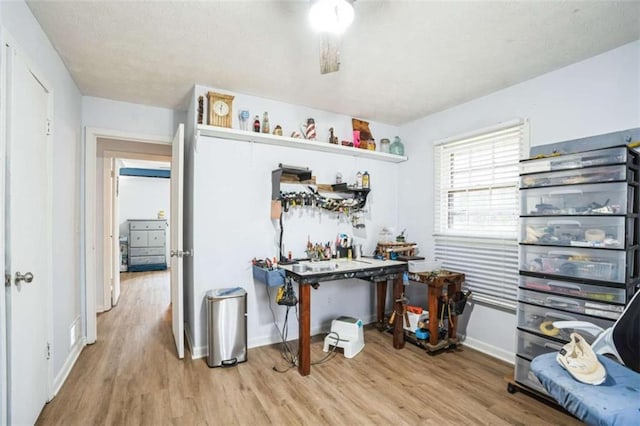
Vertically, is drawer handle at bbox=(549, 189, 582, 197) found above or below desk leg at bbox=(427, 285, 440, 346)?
above

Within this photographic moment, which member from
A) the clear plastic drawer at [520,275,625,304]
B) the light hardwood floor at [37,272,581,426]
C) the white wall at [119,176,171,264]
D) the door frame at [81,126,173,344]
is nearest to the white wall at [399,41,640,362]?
the light hardwood floor at [37,272,581,426]

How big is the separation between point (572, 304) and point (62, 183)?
395 cm

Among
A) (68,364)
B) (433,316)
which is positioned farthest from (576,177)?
(68,364)

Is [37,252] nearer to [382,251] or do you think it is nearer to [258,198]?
[258,198]

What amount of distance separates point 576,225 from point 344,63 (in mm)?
2077

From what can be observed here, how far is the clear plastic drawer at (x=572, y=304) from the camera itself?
6.36 feet

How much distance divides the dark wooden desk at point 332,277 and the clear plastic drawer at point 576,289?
111 centimetres

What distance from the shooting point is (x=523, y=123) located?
2744mm

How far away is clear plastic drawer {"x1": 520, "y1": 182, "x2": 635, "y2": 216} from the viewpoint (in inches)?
77.0

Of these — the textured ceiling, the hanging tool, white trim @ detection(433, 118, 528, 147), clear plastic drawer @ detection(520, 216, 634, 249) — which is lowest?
the hanging tool

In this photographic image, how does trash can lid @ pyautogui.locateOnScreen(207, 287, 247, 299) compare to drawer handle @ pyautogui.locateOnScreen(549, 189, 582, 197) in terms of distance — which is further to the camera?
trash can lid @ pyautogui.locateOnScreen(207, 287, 247, 299)

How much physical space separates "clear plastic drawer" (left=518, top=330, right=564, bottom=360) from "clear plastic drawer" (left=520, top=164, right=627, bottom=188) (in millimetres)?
1130

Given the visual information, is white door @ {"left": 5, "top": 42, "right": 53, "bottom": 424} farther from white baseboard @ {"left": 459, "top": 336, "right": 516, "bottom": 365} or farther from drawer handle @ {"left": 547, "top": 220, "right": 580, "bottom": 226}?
white baseboard @ {"left": 459, "top": 336, "right": 516, "bottom": 365}

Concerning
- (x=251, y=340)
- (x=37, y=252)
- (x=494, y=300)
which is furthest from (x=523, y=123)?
(x=37, y=252)
